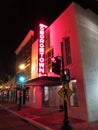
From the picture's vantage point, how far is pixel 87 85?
37.7ft

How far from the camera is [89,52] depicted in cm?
1267

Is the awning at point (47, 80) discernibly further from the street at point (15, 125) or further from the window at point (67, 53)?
the street at point (15, 125)

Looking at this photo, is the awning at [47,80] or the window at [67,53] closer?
the awning at [47,80]

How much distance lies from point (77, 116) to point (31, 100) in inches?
459

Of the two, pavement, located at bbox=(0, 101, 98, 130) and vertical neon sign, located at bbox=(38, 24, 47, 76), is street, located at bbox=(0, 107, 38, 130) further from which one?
vertical neon sign, located at bbox=(38, 24, 47, 76)

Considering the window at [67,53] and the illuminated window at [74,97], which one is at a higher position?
the window at [67,53]

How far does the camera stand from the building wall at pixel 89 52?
37.1 feet

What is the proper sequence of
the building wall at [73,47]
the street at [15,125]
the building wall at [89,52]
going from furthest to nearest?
the building wall at [73,47]
the building wall at [89,52]
the street at [15,125]

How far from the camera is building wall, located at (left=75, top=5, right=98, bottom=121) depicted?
11.3 meters

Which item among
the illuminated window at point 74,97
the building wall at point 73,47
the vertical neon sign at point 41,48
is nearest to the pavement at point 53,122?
the building wall at point 73,47

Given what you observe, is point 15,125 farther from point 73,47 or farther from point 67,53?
point 73,47

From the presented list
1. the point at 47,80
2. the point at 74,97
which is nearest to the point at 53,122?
the point at 74,97

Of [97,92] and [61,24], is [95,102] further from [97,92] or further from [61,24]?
[61,24]

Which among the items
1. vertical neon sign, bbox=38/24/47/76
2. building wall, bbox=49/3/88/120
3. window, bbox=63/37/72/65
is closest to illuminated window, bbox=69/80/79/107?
building wall, bbox=49/3/88/120
